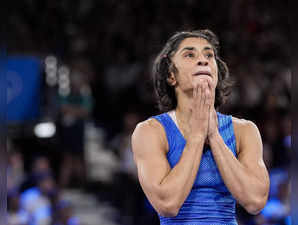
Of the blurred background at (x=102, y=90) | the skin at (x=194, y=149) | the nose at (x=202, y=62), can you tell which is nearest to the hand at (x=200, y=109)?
the skin at (x=194, y=149)

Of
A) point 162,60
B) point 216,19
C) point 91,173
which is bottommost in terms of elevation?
point 91,173

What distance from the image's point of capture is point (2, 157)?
1.92m

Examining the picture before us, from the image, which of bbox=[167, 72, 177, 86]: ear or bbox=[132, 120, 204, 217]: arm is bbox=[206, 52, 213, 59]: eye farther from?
bbox=[132, 120, 204, 217]: arm

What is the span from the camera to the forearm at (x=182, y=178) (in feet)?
7.07

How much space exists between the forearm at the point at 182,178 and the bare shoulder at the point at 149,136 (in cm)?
16

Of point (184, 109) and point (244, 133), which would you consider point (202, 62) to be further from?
point (244, 133)

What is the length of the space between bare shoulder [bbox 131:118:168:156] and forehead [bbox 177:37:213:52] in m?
0.37

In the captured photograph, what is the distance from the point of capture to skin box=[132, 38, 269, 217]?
2.18 m

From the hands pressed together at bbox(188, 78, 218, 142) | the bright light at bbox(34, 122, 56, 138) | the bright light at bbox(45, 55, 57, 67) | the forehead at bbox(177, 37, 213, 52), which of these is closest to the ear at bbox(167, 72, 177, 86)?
the forehead at bbox(177, 37, 213, 52)

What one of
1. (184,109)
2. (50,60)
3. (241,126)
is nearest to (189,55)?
(184,109)

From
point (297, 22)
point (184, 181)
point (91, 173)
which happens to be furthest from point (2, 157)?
point (91, 173)

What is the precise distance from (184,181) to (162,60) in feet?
2.18

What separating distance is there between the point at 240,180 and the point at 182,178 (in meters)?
0.23

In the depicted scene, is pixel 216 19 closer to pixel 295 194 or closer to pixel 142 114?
pixel 142 114
